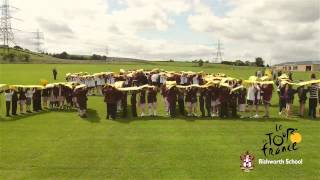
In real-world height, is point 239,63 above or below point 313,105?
above

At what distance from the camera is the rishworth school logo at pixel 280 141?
16.4 meters

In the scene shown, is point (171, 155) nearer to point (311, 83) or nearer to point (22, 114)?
point (311, 83)

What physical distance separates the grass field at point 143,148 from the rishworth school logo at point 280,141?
0.27 m

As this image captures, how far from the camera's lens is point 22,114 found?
84.5 ft

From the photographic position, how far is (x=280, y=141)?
58.2ft

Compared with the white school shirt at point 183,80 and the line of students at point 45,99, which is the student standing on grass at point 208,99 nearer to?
the line of students at point 45,99

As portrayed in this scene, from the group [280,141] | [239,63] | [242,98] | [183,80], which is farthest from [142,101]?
[239,63]

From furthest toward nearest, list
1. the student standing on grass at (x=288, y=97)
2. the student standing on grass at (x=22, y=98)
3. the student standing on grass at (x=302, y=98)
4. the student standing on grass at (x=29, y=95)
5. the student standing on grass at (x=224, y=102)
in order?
1. the student standing on grass at (x=29, y=95)
2. the student standing on grass at (x=22, y=98)
3. the student standing on grass at (x=302, y=98)
4. the student standing on grass at (x=288, y=97)
5. the student standing on grass at (x=224, y=102)

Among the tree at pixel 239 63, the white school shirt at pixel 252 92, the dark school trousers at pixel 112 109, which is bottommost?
the dark school trousers at pixel 112 109

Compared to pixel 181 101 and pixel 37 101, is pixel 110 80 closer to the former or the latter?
pixel 37 101

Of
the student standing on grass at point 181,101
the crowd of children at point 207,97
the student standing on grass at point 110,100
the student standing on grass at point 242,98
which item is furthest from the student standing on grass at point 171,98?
the student standing on grass at point 242,98

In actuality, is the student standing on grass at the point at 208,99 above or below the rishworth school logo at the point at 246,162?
above

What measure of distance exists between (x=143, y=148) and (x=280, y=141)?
17.8ft

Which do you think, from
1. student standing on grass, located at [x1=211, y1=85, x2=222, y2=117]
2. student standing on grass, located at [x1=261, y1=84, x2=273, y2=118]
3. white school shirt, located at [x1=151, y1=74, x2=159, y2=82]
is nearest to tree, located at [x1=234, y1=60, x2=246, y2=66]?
white school shirt, located at [x1=151, y1=74, x2=159, y2=82]
